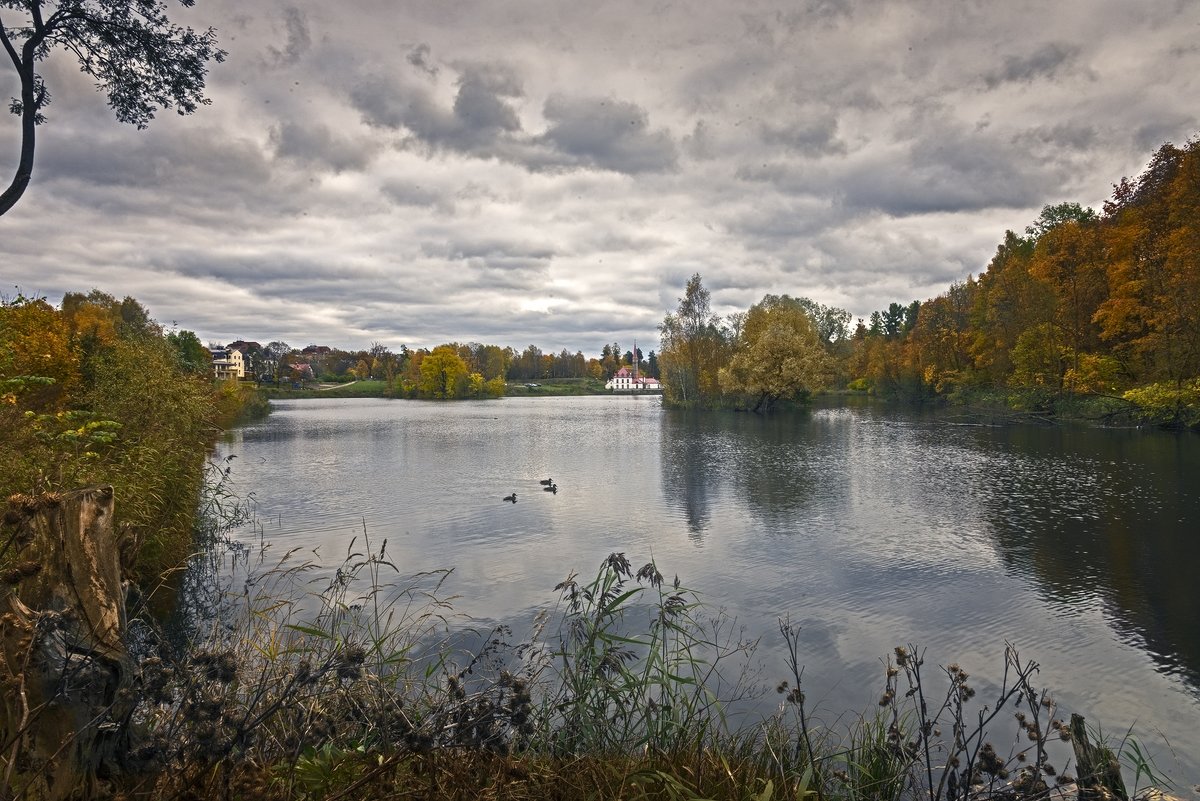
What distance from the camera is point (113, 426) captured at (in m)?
12.4

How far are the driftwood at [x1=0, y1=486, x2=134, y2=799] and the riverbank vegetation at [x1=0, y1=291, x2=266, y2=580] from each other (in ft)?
7.98

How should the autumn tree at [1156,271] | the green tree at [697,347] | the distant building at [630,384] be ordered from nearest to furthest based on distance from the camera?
1. the autumn tree at [1156,271]
2. the green tree at [697,347]
3. the distant building at [630,384]

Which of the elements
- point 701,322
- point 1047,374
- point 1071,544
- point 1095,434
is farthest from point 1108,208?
point 1071,544

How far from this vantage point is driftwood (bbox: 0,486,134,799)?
2.21 meters

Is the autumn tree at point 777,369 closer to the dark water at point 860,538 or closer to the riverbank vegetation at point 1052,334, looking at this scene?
the riverbank vegetation at point 1052,334

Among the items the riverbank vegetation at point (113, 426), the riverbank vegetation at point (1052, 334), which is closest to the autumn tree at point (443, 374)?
the riverbank vegetation at point (1052, 334)

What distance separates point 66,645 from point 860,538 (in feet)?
41.6

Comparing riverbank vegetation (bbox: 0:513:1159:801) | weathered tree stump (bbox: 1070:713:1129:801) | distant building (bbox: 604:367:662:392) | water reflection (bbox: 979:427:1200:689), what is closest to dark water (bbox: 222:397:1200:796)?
water reflection (bbox: 979:427:1200:689)

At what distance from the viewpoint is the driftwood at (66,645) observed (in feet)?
7.23

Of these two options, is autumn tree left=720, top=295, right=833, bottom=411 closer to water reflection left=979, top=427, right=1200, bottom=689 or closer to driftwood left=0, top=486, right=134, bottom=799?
water reflection left=979, top=427, right=1200, bottom=689

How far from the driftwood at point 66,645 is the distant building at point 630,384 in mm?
150508

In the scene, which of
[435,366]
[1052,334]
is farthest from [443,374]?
[1052,334]

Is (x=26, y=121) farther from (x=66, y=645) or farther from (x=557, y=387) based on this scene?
(x=557, y=387)

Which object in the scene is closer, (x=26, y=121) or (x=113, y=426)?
(x=26, y=121)
